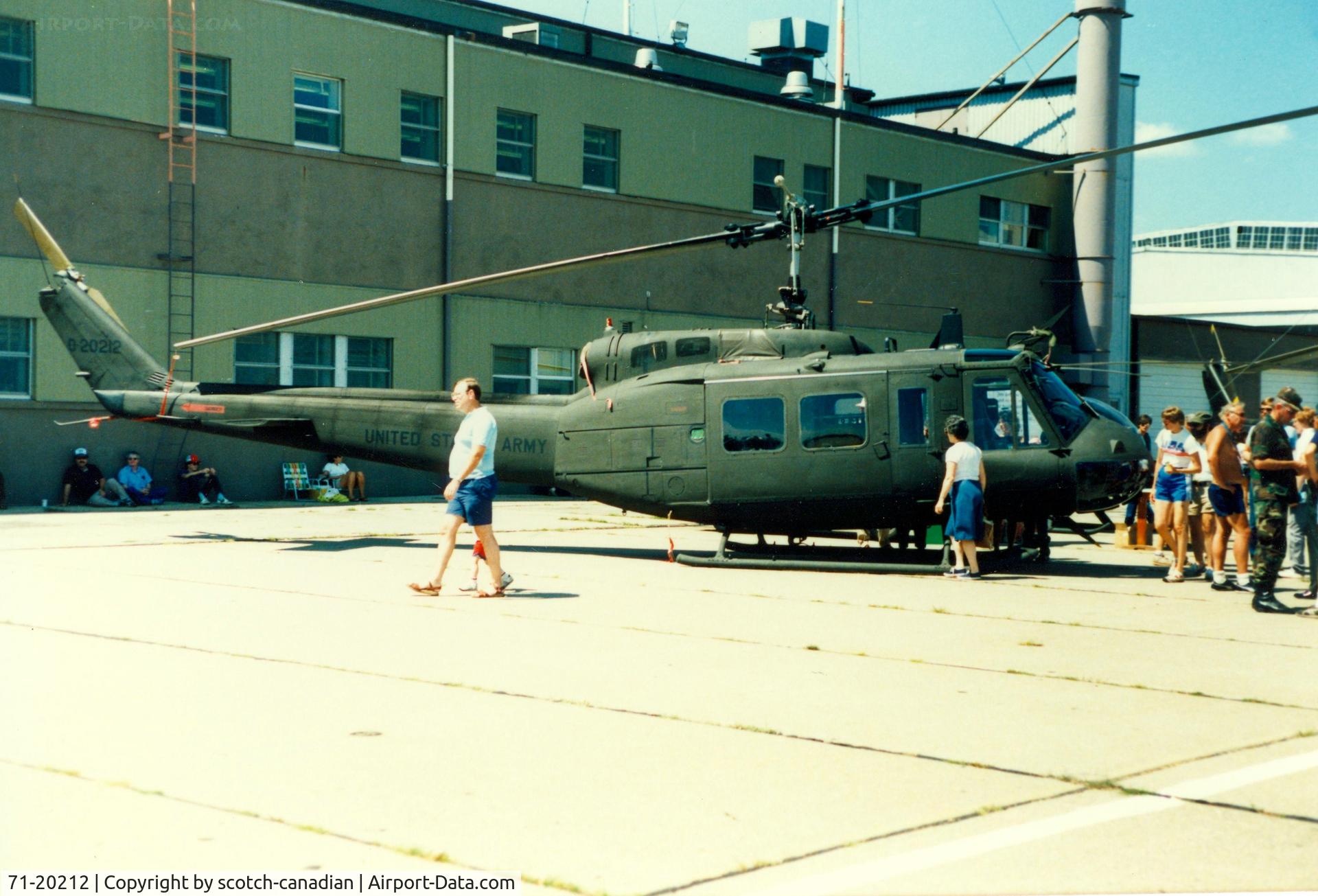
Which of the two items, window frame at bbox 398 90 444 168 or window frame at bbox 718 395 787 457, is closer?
window frame at bbox 718 395 787 457

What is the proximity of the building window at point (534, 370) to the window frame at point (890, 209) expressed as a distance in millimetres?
10099

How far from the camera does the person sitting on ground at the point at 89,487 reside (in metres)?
23.4

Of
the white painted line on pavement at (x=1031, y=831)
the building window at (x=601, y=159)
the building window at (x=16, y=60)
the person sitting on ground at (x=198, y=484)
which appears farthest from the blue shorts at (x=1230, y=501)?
the building window at (x=16, y=60)

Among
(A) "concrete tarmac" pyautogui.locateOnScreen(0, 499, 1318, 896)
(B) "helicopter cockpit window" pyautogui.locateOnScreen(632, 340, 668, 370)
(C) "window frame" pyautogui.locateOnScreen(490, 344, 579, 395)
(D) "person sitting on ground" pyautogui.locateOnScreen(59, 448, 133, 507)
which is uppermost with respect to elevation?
(C) "window frame" pyautogui.locateOnScreen(490, 344, 579, 395)

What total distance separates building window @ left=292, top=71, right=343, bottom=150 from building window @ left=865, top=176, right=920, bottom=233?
14.8 metres

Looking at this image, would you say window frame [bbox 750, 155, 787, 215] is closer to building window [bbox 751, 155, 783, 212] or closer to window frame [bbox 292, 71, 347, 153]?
building window [bbox 751, 155, 783, 212]

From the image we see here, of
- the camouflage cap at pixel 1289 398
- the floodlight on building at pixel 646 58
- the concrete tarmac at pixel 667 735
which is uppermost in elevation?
the floodlight on building at pixel 646 58

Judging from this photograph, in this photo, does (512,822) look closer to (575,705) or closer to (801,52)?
(575,705)

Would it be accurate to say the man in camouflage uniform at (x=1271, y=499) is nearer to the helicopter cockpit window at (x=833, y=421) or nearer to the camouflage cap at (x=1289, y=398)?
the camouflage cap at (x=1289, y=398)

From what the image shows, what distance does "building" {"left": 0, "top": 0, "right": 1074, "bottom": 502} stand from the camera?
77.3ft

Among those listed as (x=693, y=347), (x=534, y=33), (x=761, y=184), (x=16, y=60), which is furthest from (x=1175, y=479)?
(x=534, y=33)

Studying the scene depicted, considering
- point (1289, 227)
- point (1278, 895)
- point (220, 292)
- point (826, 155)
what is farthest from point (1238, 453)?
point (1289, 227)

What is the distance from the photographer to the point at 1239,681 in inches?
333

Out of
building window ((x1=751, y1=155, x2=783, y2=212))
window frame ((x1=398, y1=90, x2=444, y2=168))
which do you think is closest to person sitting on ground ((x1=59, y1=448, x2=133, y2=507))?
window frame ((x1=398, y1=90, x2=444, y2=168))
